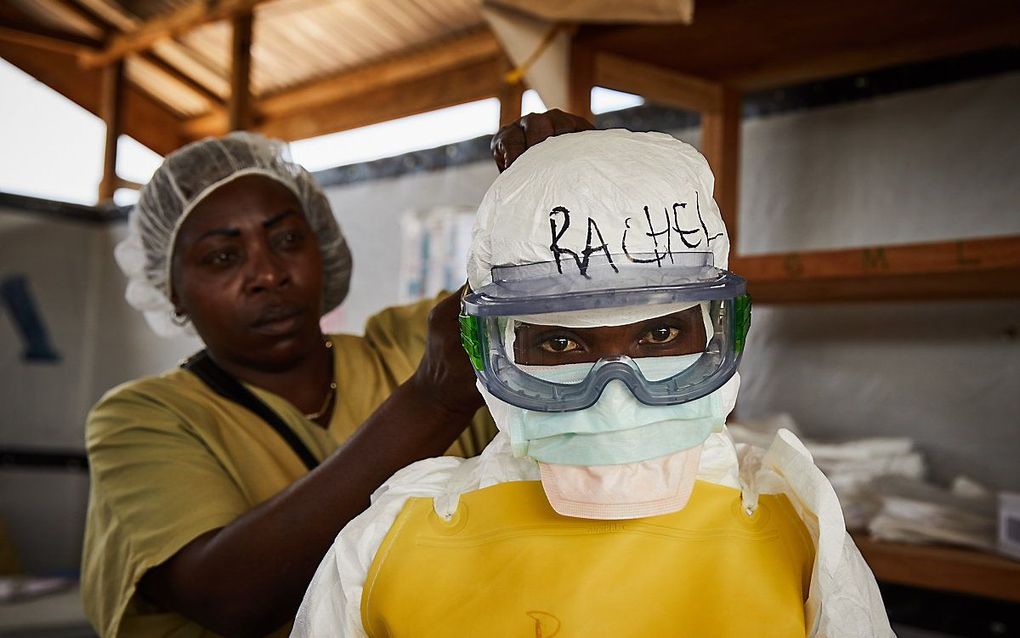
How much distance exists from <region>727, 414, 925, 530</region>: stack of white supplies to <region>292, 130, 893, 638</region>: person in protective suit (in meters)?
1.16

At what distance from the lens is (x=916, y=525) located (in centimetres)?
204

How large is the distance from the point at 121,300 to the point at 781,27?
17.0ft

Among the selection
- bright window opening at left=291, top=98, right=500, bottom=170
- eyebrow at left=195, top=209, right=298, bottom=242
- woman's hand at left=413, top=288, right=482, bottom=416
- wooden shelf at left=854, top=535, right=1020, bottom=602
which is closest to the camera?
woman's hand at left=413, top=288, right=482, bottom=416

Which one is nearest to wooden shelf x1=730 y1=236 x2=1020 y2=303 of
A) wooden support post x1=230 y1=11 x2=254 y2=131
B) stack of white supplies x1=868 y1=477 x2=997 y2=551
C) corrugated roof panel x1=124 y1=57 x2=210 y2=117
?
stack of white supplies x1=868 y1=477 x2=997 y2=551

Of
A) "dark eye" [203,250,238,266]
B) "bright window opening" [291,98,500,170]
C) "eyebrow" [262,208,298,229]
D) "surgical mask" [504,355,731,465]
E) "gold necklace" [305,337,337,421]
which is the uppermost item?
"bright window opening" [291,98,500,170]

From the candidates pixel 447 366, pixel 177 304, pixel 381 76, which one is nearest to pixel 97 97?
pixel 381 76

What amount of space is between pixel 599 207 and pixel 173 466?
86 centimetres

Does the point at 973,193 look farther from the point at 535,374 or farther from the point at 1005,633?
the point at 535,374

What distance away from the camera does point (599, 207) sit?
1.01 metres

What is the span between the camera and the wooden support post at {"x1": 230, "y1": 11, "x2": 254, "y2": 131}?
14.7 feet

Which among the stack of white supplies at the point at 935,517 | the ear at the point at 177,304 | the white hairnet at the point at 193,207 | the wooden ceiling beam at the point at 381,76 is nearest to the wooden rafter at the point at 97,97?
the wooden ceiling beam at the point at 381,76

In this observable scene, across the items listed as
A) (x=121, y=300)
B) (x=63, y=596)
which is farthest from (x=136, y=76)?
(x=63, y=596)

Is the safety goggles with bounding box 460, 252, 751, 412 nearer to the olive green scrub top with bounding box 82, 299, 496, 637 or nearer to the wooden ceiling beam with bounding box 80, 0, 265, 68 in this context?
the olive green scrub top with bounding box 82, 299, 496, 637

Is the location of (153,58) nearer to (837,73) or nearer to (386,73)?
(386,73)
